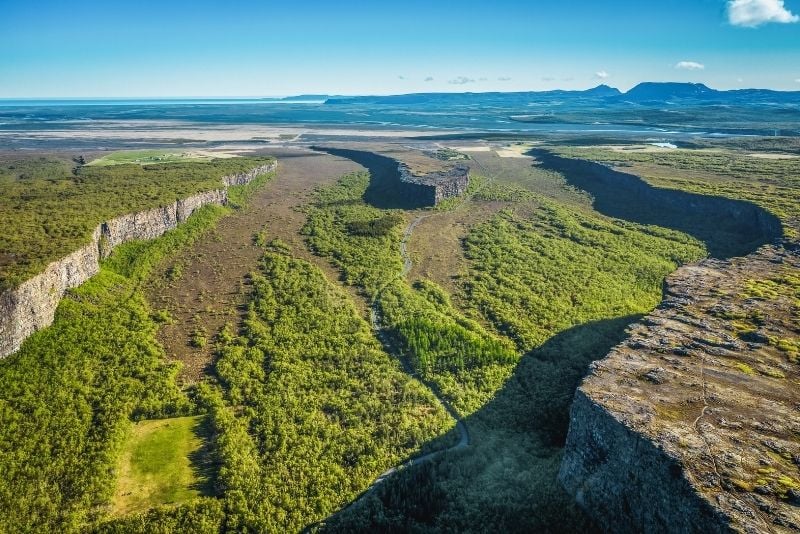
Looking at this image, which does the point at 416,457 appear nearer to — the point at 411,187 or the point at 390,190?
the point at 411,187

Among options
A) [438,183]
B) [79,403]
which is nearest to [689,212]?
[438,183]

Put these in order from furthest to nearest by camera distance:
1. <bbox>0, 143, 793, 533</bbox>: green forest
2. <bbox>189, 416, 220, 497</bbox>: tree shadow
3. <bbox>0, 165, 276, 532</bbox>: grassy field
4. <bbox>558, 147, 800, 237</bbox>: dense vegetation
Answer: <bbox>558, 147, 800, 237</bbox>: dense vegetation < <bbox>189, 416, 220, 497</bbox>: tree shadow < <bbox>0, 143, 793, 533</bbox>: green forest < <bbox>0, 165, 276, 532</bbox>: grassy field

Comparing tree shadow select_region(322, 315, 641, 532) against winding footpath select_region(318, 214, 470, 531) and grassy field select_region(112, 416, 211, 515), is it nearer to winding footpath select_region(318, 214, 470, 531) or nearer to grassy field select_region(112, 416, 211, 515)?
winding footpath select_region(318, 214, 470, 531)

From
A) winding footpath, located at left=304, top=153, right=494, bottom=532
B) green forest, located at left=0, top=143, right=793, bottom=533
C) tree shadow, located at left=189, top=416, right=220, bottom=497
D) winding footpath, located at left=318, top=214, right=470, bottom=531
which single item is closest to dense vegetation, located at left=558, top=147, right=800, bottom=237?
Answer: green forest, located at left=0, top=143, right=793, bottom=533

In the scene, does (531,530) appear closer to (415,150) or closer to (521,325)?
(521,325)

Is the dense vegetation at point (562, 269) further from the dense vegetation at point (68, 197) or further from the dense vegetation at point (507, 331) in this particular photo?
the dense vegetation at point (68, 197)

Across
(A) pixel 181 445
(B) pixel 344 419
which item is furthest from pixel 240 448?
(B) pixel 344 419

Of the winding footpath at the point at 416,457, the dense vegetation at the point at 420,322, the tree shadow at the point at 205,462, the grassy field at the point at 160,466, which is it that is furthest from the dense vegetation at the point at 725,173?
the grassy field at the point at 160,466
